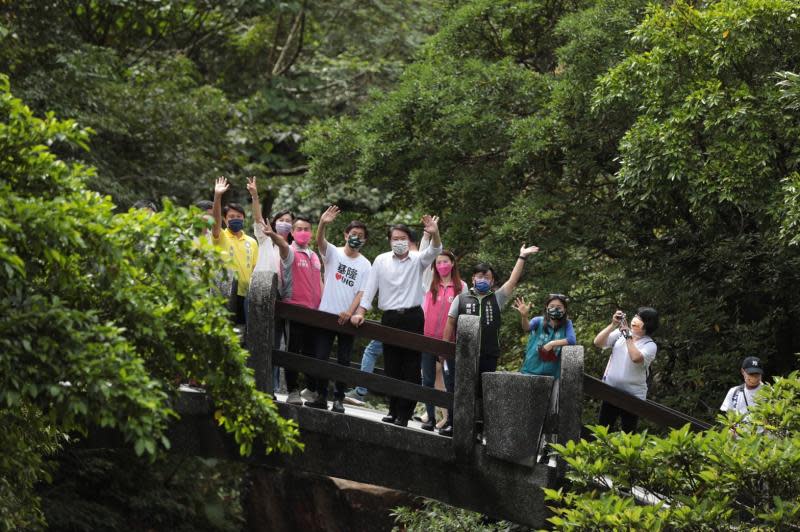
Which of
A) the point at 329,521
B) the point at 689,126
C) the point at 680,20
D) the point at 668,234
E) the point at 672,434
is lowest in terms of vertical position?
the point at 329,521

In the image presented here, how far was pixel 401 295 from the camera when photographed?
10.1 meters

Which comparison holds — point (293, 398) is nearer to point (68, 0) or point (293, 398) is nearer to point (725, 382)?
point (725, 382)

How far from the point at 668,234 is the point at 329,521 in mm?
7255

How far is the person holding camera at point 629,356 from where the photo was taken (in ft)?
32.5

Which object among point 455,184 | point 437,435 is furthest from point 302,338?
Result: point 455,184

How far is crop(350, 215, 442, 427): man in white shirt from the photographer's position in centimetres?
995

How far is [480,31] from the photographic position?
55.4 feet

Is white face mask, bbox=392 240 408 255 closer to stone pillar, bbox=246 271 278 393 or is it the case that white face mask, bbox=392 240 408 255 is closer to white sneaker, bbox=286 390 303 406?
stone pillar, bbox=246 271 278 393

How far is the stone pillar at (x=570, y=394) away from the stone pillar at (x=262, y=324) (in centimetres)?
228

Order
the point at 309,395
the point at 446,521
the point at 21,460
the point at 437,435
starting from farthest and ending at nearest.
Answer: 1. the point at 446,521
2. the point at 309,395
3. the point at 437,435
4. the point at 21,460

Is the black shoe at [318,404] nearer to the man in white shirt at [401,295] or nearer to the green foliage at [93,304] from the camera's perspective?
the man in white shirt at [401,295]

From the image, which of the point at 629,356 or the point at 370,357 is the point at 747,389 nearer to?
the point at 629,356

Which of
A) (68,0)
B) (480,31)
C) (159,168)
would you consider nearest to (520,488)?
(480,31)

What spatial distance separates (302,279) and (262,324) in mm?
768
